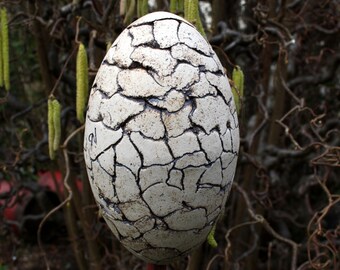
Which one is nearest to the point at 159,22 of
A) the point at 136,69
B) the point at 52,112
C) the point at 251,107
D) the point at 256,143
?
the point at 136,69

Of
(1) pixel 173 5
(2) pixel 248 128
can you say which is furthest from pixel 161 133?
(2) pixel 248 128

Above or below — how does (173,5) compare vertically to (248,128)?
above

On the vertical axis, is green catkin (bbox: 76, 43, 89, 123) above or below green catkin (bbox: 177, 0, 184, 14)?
below

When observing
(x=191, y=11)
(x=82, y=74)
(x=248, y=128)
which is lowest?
(x=248, y=128)

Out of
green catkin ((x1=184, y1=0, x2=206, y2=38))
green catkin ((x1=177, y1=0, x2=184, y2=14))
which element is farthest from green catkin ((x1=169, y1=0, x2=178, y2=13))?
green catkin ((x1=184, y1=0, x2=206, y2=38))

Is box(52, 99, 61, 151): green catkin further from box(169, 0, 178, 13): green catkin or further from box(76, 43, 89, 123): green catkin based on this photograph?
box(169, 0, 178, 13): green catkin

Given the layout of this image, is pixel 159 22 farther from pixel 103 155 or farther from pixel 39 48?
pixel 39 48

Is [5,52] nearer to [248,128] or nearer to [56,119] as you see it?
[56,119]
